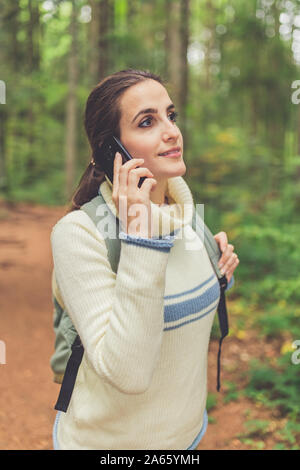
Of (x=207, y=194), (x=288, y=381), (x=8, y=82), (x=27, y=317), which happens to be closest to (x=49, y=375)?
(x=27, y=317)

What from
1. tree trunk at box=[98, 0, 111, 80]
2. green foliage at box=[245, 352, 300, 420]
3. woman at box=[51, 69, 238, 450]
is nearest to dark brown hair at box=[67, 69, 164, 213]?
woman at box=[51, 69, 238, 450]

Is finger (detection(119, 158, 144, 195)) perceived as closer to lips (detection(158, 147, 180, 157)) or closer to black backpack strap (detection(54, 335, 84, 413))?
lips (detection(158, 147, 180, 157))

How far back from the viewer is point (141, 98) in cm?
179

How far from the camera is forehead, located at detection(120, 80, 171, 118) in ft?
5.82

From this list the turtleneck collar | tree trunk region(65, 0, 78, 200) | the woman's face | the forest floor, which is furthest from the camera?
tree trunk region(65, 0, 78, 200)

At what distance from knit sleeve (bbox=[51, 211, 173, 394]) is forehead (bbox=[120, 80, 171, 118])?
60cm

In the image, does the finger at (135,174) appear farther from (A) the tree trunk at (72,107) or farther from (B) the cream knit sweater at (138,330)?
(A) the tree trunk at (72,107)

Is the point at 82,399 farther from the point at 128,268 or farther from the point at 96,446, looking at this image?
the point at 128,268

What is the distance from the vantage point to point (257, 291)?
7.20 meters

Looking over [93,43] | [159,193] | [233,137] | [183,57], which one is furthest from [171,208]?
[93,43]

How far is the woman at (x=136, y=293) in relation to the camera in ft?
4.72

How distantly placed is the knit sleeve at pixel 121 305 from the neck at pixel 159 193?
0.46 m

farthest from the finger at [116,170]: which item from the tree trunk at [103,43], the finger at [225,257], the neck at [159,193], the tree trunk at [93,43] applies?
the tree trunk at [93,43]

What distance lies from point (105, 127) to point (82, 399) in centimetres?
114
